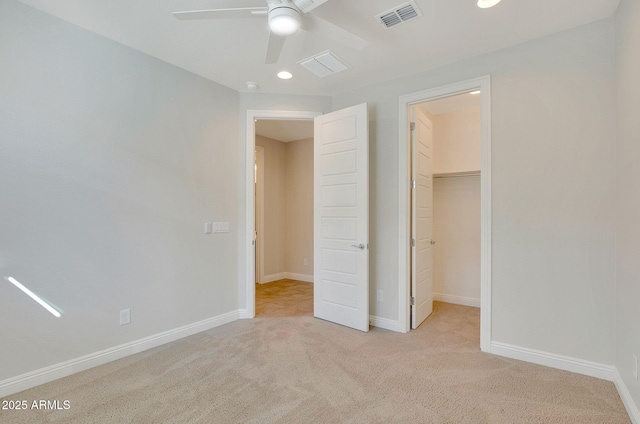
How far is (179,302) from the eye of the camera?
300 cm

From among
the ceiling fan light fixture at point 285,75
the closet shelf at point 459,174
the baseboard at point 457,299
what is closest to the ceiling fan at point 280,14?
the ceiling fan light fixture at point 285,75

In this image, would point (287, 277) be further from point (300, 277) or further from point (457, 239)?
point (457, 239)

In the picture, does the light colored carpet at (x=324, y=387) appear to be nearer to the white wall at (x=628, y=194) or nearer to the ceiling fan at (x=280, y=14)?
the white wall at (x=628, y=194)

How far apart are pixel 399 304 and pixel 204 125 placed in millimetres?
2773

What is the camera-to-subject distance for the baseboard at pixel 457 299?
4.03 meters

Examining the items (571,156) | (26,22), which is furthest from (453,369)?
(26,22)

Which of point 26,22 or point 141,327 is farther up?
point 26,22

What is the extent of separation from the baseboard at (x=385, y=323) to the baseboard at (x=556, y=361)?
88cm

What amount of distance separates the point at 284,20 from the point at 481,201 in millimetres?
2112

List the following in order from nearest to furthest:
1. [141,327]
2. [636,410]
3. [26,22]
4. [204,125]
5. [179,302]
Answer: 1. [636,410]
2. [26,22]
3. [141,327]
4. [179,302]
5. [204,125]

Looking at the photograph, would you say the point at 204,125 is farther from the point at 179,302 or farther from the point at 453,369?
the point at 453,369

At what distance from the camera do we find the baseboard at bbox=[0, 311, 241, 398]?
204cm

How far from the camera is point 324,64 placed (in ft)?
9.26

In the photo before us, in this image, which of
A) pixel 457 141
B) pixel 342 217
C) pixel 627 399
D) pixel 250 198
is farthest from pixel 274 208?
pixel 627 399
